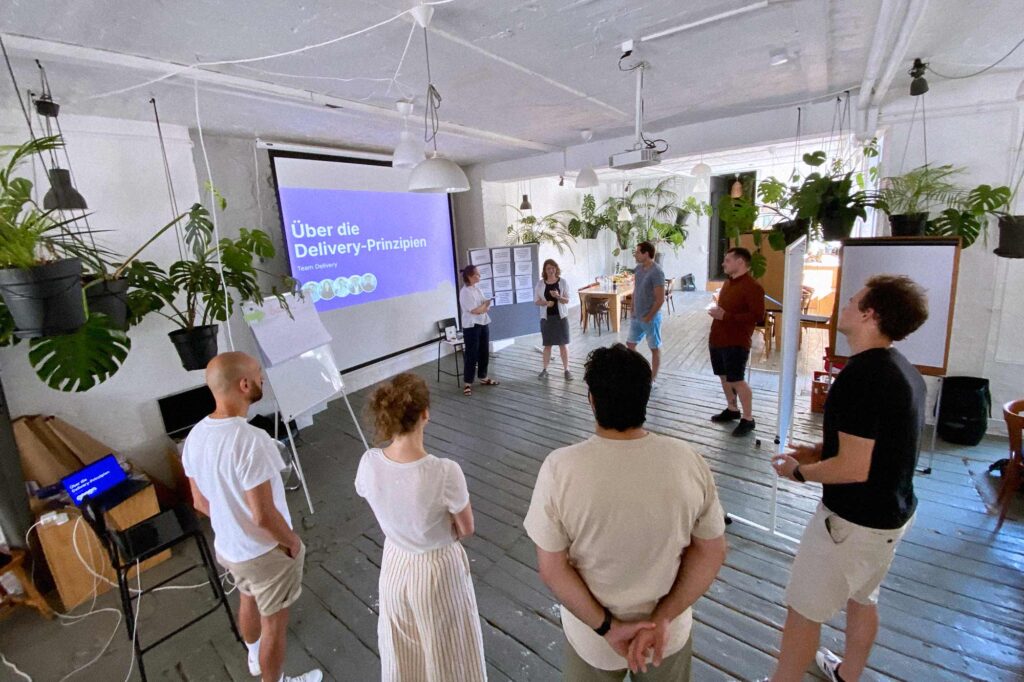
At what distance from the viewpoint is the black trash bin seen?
3.43 metres

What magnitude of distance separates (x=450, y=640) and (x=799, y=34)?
354cm

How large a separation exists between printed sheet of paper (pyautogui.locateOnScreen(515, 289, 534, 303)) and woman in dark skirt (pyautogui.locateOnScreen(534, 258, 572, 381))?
132cm

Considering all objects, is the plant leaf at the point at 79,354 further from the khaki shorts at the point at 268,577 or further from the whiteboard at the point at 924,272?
the whiteboard at the point at 924,272

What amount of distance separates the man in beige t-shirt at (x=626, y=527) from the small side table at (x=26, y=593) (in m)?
3.07

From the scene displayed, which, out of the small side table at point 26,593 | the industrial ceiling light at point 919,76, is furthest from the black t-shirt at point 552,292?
the small side table at point 26,593

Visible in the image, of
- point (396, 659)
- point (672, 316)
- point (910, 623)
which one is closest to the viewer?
point (396, 659)

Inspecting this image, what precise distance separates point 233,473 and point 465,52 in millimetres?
2457

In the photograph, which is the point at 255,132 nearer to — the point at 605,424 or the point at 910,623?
the point at 605,424

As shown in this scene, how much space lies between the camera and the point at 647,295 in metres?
4.52

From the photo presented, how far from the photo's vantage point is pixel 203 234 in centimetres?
353

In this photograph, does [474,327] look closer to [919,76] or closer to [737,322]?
[737,322]

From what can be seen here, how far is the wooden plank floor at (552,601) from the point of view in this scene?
76.5 inches

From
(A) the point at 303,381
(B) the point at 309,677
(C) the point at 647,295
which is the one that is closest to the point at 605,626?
(B) the point at 309,677

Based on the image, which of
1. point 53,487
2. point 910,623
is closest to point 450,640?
point 910,623
